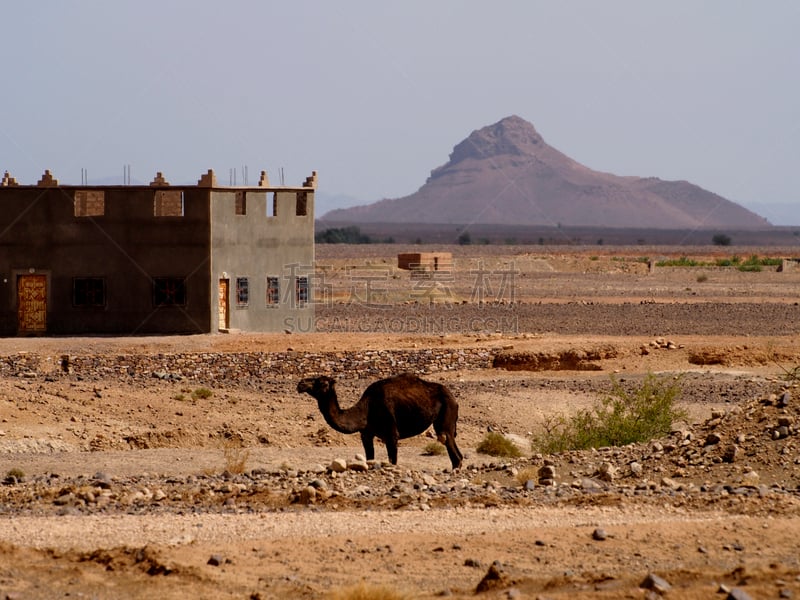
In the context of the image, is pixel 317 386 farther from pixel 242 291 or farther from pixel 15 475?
pixel 242 291

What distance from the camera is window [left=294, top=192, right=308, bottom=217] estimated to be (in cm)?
3900

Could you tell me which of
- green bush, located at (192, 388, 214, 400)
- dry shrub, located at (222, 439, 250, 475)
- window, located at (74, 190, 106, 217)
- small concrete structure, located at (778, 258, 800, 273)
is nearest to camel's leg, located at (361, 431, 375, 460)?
dry shrub, located at (222, 439, 250, 475)

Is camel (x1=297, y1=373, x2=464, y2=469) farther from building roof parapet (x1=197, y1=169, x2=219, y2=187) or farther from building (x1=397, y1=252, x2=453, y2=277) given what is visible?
building (x1=397, y1=252, x2=453, y2=277)

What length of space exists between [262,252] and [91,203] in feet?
15.6

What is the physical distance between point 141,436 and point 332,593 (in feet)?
45.4

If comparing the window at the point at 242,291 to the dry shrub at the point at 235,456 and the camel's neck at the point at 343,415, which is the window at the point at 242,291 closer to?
the dry shrub at the point at 235,456

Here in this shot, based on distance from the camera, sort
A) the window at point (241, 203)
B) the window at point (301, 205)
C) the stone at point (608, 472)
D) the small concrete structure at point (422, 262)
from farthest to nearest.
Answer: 1. the small concrete structure at point (422, 262)
2. the window at point (301, 205)
3. the window at point (241, 203)
4. the stone at point (608, 472)

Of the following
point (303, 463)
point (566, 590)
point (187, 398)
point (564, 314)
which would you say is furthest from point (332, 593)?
point (564, 314)

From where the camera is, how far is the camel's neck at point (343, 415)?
63.2ft

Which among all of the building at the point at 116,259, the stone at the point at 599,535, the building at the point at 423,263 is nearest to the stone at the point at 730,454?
the stone at the point at 599,535

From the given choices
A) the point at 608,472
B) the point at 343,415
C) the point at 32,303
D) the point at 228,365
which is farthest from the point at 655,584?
the point at 32,303

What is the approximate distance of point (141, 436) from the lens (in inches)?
968

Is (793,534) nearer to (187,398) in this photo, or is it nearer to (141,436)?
(141,436)

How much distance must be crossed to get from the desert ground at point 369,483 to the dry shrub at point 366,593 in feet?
0.11
